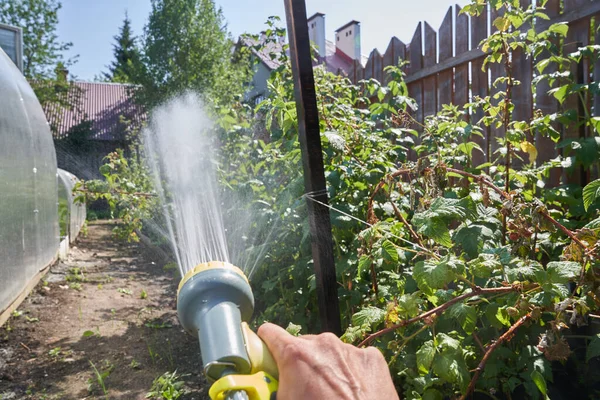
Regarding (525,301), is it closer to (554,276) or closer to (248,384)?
(554,276)

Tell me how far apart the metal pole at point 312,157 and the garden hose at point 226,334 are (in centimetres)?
67

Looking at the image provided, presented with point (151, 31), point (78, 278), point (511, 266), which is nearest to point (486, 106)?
point (511, 266)

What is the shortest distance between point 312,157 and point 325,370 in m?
0.87

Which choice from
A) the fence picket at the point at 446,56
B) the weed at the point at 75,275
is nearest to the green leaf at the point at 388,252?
the fence picket at the point at 446,56

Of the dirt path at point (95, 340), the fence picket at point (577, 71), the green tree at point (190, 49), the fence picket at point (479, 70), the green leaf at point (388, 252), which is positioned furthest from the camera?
the green tree at point (190, 49)

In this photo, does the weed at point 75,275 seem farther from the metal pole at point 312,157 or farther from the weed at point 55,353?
the metal pole at point 312,157

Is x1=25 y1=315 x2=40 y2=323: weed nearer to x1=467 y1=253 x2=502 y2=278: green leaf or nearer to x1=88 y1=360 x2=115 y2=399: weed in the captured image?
x1=88 y1=360 x2=115 y2=399: weed

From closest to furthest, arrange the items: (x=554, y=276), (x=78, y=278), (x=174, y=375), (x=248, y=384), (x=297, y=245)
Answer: (x=248, y=384), (x=554, y=276), (x=297, y=245), (x=174, y=375), (x=78, y=278)

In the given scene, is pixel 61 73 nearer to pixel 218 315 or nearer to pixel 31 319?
pixel 31 319

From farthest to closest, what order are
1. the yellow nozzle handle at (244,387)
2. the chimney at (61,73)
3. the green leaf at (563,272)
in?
the chimney at (61,73)
the green leaf at (563,272)
the yellow nozzle handle at (244,387)

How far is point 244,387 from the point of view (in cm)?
68

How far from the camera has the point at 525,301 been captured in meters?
1.27

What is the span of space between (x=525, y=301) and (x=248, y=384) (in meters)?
0.84

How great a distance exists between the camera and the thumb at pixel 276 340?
2.56 feet
